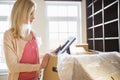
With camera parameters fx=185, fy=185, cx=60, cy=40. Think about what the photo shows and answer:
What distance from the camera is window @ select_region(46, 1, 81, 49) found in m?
3.66

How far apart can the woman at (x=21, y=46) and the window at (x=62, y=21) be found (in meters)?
2.44

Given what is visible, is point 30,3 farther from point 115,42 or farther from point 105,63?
point 115,42

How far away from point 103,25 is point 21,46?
64.6 inches

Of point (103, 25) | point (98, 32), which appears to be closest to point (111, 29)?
point (103, 25)

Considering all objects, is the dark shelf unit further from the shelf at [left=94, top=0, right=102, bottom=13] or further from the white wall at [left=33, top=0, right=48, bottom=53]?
the white wall at [left=33, top=0, right=48, bottom=53]

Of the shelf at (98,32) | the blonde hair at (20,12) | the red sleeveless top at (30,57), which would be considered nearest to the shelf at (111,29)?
the shelf at (98,32)

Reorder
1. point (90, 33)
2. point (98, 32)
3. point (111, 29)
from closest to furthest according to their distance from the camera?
point (111, 29) → point (98, 32) → point (90, 33)

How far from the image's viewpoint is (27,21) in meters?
1.12

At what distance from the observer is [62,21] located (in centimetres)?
371

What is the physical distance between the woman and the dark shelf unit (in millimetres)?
1176

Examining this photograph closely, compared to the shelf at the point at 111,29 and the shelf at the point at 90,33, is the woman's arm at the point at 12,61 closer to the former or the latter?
the shelf at the point at 111,29

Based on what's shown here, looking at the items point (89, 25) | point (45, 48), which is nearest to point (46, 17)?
point (45, 48)

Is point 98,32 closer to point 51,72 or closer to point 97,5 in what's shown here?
point 97,5

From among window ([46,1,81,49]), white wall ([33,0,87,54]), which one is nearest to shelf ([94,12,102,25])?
window ([46,1,81,49])
